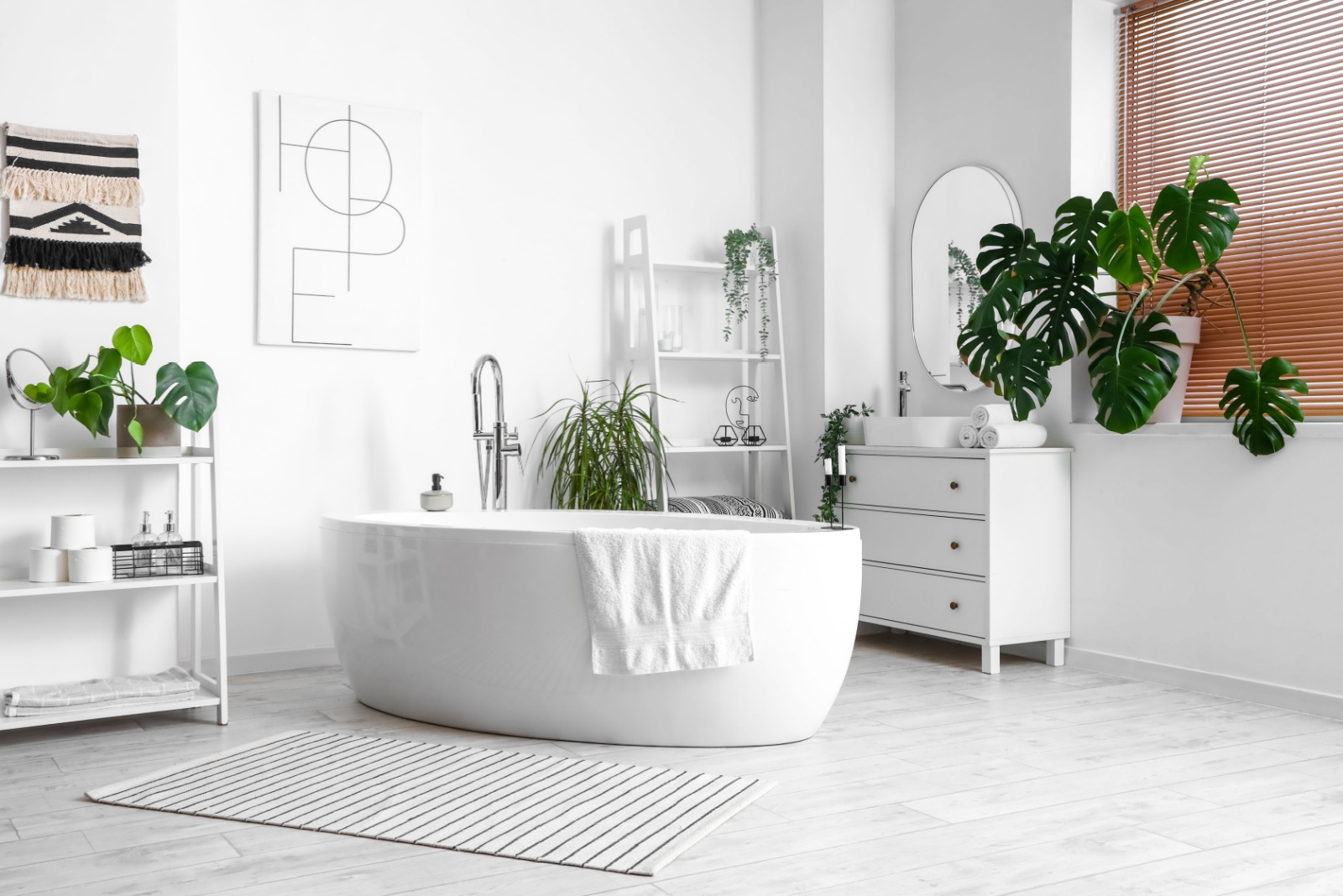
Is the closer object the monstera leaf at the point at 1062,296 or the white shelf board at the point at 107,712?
the white shelf board at the point at 107,712

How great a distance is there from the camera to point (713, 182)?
16.7 ft

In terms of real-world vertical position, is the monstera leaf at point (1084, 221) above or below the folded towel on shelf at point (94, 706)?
above

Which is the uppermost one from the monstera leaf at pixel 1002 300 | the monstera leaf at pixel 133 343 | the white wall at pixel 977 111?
the white wall at pixel 977 111

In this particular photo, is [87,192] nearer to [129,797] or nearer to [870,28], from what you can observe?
[129,797]

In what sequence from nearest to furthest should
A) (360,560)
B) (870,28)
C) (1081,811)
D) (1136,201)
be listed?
(1081,811) → (360,560) → (1136,201) → (870,28)

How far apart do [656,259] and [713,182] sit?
547mm

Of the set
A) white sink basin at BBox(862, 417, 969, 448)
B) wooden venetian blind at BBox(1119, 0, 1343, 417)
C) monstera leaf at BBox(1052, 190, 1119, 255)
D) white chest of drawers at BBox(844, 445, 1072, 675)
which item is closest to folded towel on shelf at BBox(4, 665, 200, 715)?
white chest of drawers at BBox(844, 445, 1072, 675)

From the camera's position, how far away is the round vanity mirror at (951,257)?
179 inches

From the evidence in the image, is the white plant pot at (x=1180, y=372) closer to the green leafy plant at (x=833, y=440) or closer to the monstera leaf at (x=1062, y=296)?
the monstera leaf at (x=1062, y=296)

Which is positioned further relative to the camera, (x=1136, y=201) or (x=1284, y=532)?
(x=1136, y=201)

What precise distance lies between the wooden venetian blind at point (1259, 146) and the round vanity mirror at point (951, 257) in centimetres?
51

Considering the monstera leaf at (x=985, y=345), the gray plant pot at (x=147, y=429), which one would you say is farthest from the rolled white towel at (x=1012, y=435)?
the gray plant pot at (x=147, y=429)

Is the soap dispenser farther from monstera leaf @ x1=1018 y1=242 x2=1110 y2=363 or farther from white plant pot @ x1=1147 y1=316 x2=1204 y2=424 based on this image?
white plant pot @ x1=1147 y1=316 x2=1204 y2=424

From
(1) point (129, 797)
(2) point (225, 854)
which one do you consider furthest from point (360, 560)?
→ (2) point (225, 854)
